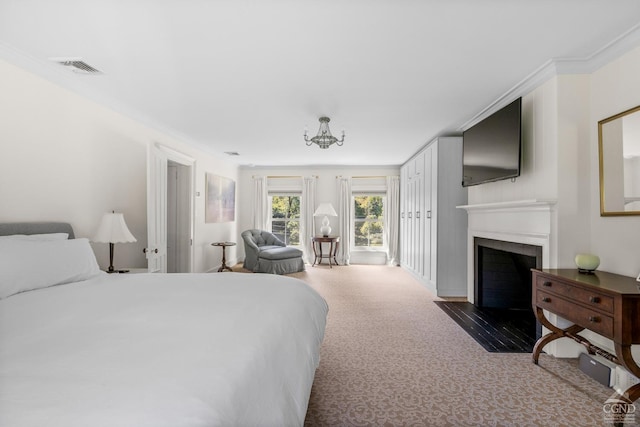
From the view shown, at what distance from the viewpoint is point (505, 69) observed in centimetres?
266

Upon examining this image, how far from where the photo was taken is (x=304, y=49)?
233 centimetres

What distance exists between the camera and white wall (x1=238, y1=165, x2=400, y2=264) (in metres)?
7.62

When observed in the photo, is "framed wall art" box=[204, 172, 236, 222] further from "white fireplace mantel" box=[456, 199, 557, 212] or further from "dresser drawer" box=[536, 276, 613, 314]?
"dresser drawer" box=[536, 276, 613, 314]

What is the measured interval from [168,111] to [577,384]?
4653 mm

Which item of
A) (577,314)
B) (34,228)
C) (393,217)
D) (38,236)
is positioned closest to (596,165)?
(577,314)

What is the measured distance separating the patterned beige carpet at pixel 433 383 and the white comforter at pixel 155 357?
59cm

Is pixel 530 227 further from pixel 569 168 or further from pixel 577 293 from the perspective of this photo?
pixel 577 293

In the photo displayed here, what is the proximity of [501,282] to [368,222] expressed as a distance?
3975mm

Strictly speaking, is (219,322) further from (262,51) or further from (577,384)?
(577,384)

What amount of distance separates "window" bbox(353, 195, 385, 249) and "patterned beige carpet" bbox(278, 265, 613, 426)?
4196mm

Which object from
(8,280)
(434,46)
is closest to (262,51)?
(434,46)

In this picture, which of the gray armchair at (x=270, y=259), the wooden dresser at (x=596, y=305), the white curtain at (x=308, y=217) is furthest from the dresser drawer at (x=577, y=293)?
the white curtain at (x=308, y=217)

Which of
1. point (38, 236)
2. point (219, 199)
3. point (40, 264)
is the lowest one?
point (40, 264)

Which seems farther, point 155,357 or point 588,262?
point 588,262
